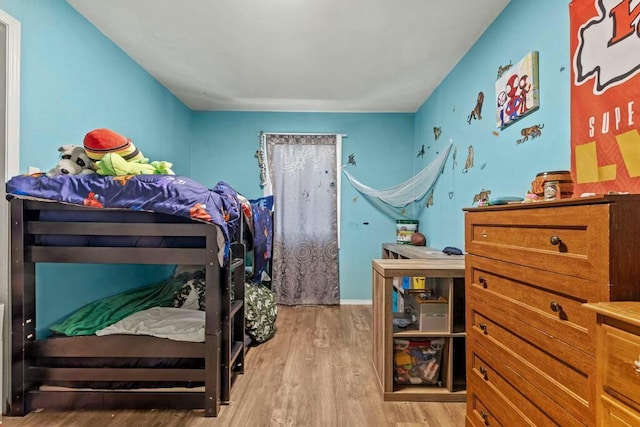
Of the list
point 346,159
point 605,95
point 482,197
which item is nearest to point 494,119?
point 482,197

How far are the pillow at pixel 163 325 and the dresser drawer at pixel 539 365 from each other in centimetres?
145

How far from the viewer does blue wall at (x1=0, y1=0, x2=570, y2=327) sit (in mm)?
1775

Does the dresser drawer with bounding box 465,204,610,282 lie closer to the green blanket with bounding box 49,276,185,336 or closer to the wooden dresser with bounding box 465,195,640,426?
the wooden dresser with bounding box 465,195,640,426

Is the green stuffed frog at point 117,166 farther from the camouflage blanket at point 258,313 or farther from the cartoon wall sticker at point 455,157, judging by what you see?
the cartoon wall sticker at point 455,157

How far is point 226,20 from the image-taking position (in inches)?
88.0

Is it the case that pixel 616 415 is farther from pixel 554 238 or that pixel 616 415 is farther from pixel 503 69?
pixel 503 69

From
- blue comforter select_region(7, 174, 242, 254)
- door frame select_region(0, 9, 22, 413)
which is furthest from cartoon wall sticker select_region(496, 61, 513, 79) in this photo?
door frame select_region(0, 9, 22, 413)

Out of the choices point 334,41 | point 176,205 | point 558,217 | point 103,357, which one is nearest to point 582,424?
point 558,217

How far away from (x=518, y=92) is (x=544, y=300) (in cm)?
138

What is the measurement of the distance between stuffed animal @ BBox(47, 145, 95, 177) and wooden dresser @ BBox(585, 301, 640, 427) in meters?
2.19

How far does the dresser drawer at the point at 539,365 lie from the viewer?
882 mm

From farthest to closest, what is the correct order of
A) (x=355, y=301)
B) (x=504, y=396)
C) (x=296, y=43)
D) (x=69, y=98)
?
1. (x=355, y=301)
2. (x=296, y=43)
3. (x=69, y=98)
4. (x=504, y=396)

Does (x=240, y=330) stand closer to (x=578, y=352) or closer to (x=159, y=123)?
(x=578, y=352)

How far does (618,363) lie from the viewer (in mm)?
753
